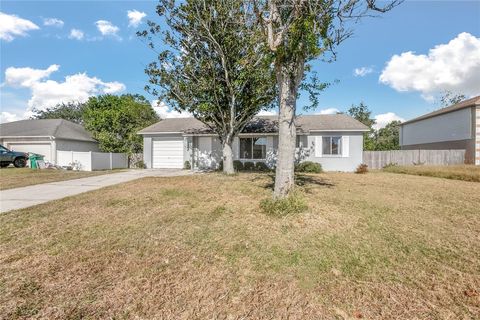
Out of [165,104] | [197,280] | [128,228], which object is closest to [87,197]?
[128,228]

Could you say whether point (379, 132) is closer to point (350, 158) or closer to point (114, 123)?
point (350, 158)

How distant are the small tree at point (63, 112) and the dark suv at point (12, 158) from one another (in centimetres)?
3248

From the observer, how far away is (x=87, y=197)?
749cm

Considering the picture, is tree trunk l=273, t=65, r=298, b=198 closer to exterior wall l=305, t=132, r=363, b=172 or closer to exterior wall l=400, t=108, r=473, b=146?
exterior wall l=305, t=132, r=363, b=172

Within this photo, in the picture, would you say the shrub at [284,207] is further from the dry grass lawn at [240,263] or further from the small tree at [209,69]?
the small tree at [209,69]

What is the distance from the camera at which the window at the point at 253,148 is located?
17.3 metres

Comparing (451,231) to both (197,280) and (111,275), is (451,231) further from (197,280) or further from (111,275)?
(111,275)

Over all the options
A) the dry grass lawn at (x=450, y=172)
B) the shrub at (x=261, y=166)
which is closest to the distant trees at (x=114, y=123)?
the shrub at (x=261, y=166)

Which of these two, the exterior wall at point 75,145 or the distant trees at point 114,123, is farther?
the distant trees at point 114,123

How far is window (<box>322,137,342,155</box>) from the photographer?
1697 centimetres

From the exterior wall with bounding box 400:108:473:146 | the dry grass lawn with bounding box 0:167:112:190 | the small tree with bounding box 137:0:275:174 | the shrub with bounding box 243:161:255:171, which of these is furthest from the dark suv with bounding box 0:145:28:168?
the exterior wall with bounding box 400:108:473:146

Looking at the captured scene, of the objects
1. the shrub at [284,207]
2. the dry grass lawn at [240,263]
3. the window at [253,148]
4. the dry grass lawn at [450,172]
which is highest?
the window at [253,148]

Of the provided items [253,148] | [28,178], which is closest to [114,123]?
[28,178]

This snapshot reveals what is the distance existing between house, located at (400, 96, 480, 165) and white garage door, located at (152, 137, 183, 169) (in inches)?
829
